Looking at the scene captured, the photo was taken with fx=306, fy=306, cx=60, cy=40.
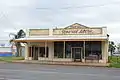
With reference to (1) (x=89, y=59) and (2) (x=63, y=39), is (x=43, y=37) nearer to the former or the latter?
(2) (x=63, y=39)

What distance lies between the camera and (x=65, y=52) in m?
46.0

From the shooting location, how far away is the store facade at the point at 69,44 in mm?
44344

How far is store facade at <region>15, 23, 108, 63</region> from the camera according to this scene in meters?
44.3

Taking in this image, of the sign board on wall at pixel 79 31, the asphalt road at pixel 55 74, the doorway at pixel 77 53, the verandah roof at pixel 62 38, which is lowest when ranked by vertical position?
the asphalt road at pixel 55 74

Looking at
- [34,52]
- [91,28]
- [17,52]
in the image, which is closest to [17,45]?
[17,52]

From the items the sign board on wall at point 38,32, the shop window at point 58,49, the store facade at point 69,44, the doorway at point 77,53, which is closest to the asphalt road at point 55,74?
the store facade at point 69,44

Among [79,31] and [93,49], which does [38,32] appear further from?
[93,49]

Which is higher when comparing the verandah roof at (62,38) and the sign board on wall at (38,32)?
the sign board on wall at (38,32)

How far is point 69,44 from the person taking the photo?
4600 cm

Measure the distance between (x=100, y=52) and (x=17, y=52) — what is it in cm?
4191

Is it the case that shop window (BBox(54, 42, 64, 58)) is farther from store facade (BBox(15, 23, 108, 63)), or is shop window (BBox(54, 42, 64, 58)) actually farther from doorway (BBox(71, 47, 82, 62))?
doorway (BBox(71, 47, 82, 62))

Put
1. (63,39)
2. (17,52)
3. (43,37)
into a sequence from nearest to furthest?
(63,39), (43,37), (17,52)

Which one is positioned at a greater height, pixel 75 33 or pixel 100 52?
pixel 75 33

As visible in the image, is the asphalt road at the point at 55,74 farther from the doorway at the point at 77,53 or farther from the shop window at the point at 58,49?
the shop window at the point at 58,49
